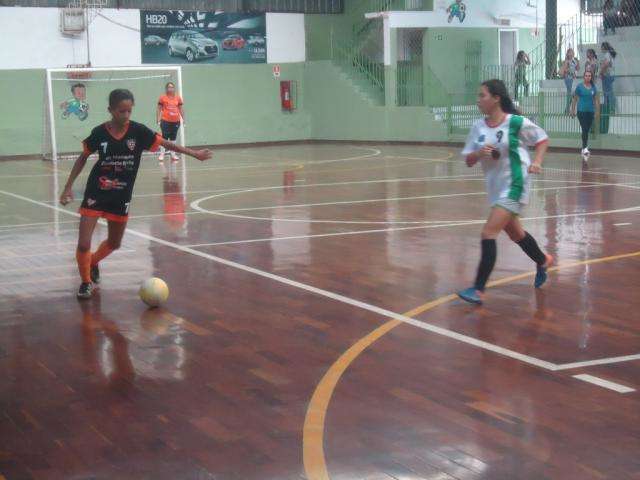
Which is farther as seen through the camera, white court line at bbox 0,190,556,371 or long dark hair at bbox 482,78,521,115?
long dark hair at bbox 482,78,521,115

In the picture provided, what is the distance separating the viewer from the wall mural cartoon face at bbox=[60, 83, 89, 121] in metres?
32.3

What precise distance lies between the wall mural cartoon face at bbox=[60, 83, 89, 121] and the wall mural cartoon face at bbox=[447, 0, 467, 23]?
12.3 meters

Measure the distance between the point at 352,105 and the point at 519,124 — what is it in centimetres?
2774

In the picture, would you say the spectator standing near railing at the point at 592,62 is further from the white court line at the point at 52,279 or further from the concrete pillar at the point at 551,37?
the white court line at the point at 52,279

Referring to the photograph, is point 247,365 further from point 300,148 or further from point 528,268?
point 300,148

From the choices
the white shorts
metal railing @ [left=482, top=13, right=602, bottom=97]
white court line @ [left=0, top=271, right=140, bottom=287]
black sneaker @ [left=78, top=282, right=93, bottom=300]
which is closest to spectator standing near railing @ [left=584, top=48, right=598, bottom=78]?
metal railing @ [left=482, top=13, right=602, bottom=97]

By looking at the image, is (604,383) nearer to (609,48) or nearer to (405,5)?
(609,48)

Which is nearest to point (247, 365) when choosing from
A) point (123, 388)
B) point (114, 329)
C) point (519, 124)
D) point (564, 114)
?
point (123, 388)

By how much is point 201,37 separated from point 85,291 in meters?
27.2

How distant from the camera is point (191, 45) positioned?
3547cm

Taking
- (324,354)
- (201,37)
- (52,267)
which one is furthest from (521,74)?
(324,354)

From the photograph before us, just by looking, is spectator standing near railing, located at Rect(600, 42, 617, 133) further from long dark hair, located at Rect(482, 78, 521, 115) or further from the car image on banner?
long dark hair, located at Rect(482, 78, 521, 115)

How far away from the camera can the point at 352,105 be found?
36.4 m

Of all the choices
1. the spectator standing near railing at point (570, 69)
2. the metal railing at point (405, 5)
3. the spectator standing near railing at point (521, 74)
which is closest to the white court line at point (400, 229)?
the spectator standing near railing at point (570, 69)
